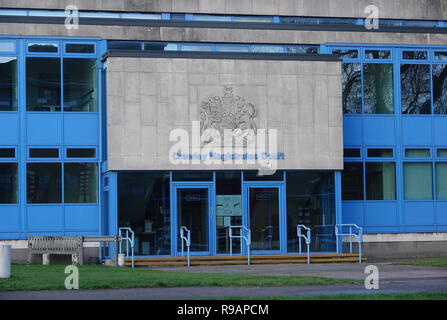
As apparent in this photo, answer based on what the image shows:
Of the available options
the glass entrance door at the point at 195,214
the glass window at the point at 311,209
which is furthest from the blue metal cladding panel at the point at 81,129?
the glass window at the point at 311,209

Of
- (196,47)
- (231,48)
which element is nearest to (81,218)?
(196,47)

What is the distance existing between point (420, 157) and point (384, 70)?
10.9ft

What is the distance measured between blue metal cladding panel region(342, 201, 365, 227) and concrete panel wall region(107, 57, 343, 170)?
2.14 m

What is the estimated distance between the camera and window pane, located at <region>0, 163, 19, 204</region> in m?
25.1

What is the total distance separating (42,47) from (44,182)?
4.38 m

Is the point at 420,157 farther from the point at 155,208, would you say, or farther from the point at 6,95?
the point at 6,95

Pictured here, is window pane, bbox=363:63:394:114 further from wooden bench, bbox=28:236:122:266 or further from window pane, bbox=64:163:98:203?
wooden bench, bbox=28:236:122:266

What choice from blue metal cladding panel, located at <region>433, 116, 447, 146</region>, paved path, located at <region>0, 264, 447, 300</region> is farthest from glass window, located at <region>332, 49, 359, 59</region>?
paved path, located at <region>0, 264, 447, 300</region>

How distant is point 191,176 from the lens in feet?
81.3

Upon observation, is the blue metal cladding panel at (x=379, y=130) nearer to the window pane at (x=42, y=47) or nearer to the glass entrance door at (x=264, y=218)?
the glass entrance door at (x=264, y=218)

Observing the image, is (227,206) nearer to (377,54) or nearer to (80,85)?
(80,85)

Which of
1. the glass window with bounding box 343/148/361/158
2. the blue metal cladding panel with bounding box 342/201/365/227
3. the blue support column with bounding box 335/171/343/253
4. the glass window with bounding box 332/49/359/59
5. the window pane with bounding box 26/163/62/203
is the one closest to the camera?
the window pane with bounding box 26/163/62/203

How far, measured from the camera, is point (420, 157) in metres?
28.0
